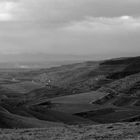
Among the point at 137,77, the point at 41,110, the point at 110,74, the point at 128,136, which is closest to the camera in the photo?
the point at 128,136

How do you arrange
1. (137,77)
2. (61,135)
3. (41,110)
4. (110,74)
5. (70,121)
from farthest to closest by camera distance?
1. (110,74)
2. (137,77)
3. (41,110)
4. (70,121)
5. (61,135)

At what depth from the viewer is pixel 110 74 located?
518 ft

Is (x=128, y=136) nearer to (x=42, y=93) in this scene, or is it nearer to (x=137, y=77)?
(x=42, y=93)

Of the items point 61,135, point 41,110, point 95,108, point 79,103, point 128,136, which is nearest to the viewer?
point 128,136

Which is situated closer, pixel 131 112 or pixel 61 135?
pixel 61 135

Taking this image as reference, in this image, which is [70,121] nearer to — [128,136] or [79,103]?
[79,103]

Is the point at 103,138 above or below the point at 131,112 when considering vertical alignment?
above

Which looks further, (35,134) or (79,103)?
(79,103)

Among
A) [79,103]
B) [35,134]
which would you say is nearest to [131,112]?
[79,103]

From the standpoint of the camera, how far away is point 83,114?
6775 centimetres

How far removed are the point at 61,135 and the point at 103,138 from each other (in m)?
4.11

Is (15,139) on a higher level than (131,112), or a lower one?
higher

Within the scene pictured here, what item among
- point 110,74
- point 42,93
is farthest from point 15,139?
point 110,74

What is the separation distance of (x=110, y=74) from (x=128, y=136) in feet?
430
